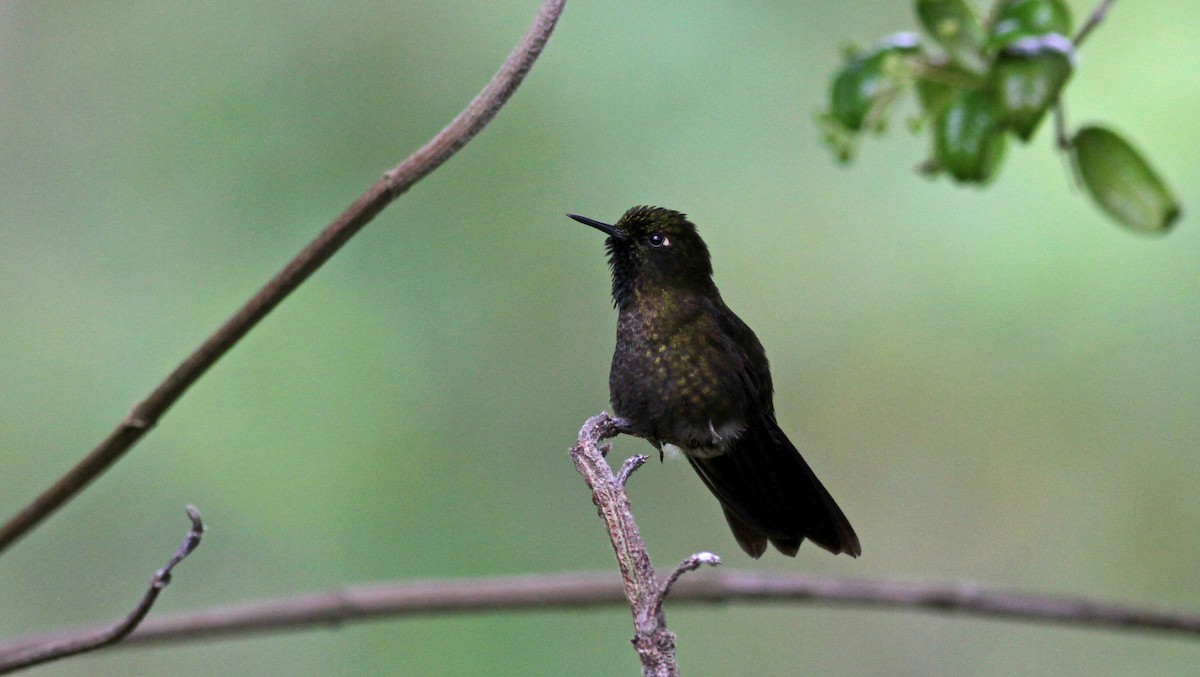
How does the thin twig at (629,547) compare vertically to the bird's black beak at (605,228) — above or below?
below

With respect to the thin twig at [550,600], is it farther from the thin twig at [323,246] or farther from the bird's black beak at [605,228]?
the bird's black beak at [605,228]

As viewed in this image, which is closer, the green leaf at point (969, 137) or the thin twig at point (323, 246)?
the thin twig at point (323, 246)

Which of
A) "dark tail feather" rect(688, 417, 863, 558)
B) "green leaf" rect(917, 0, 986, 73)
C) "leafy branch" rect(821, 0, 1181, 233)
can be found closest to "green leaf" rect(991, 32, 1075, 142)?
"leafy branch" rect(821, 0, 1181, 233)

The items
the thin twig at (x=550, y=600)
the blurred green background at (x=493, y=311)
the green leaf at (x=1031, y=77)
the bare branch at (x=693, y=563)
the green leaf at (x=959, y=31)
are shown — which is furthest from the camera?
the blurred green background at (x=493, y=311)

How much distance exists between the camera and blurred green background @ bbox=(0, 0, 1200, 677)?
8.79ft

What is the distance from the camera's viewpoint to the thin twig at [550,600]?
1.85 meters

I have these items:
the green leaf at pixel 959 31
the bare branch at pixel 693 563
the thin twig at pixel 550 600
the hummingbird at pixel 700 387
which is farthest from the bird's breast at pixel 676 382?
the thin twig at pixel 550 600

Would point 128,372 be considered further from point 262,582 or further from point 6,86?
point 6,86

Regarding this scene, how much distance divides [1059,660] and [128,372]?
2.49m

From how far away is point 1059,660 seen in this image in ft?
9.55

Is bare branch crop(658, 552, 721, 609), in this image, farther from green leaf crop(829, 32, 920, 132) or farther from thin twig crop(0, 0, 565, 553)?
green leaf crop(829, 32, 920, 132)

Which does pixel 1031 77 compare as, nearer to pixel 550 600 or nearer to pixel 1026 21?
pixel 1026 21

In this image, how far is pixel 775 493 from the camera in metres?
0.73

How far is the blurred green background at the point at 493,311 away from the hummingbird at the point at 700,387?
1723mm
